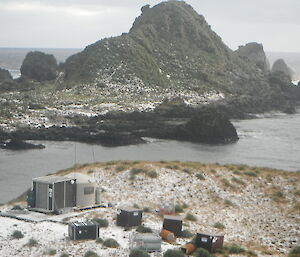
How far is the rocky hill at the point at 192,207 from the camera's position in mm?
25469

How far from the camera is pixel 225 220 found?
30.2 meters

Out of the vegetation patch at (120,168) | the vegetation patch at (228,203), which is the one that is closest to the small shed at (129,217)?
the vegetation patch at (228,203)

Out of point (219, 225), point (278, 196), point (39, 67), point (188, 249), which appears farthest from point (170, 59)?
point (188, 249)

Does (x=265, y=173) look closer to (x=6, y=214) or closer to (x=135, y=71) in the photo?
(x=6, y=214)

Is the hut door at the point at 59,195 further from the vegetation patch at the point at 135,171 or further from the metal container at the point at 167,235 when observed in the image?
the vegetation patch at the point at 135,171

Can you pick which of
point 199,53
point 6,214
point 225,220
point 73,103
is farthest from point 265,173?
point 199,53

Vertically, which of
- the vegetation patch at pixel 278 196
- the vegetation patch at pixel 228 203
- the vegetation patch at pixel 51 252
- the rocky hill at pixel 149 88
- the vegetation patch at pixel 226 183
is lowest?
the vegetation patch at pixel 51 252

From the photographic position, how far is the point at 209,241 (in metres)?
24.8

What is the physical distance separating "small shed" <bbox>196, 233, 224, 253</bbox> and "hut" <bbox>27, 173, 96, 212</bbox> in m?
7.74

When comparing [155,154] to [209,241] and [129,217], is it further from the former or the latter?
[209,241]

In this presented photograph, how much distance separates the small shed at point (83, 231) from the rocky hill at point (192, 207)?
31 cm

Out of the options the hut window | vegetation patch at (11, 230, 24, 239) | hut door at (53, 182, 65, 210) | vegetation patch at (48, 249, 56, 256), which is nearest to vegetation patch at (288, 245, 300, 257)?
vegetation patch at (48, 249, 56, 256)

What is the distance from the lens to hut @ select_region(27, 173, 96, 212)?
29.5 meters

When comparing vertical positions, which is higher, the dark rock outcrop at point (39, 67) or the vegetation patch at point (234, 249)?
the dark rock outcrop at point (39, 67)
